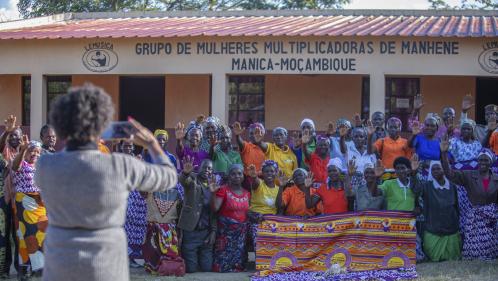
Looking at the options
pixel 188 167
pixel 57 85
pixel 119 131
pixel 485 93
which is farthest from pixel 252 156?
pixel 57 85

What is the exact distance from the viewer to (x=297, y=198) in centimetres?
805

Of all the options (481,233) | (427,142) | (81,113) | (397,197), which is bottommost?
(481,233)

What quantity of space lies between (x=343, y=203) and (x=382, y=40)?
4.45 m

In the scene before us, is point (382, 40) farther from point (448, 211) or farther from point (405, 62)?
point (448, 211)

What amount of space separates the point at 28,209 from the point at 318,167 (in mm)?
3074

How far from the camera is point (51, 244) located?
3482mm

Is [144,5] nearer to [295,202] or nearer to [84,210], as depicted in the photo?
[295,202]

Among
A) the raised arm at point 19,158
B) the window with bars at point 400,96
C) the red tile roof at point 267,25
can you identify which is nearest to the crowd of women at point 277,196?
the raised arm at point 19,158

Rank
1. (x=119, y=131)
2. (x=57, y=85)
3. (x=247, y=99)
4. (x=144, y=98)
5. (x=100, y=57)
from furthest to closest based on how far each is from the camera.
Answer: (x=57, y=85) → (x=144, y=98) → (x=247, y=99) → (x=100, y=57) → (x=119, y=131)

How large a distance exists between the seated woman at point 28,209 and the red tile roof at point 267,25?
5107mm

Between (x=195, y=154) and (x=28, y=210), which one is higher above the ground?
(x=195, y=154)

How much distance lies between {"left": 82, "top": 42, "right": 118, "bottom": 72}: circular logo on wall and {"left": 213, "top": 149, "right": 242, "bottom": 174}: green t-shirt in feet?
14.9

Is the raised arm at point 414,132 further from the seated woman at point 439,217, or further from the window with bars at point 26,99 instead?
the window with bars at point 26,99

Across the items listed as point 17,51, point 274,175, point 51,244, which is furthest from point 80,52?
point 51,244
